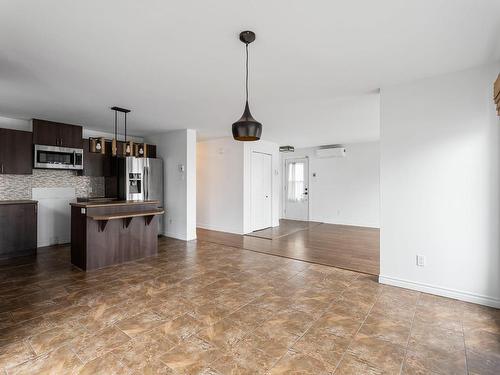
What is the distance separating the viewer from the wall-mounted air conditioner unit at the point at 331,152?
26.7 feet

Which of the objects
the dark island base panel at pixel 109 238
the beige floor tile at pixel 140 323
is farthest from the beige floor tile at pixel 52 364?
the dark island base panel at pixel 109 238

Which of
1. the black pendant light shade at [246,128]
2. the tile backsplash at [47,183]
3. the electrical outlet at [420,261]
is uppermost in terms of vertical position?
the black pendant light shade at [246,128]

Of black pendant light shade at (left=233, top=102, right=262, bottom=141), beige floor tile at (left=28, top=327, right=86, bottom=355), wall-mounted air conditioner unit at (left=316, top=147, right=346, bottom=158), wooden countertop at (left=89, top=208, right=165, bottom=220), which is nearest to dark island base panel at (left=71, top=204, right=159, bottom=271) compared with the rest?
wooden countertop at (left=89, top=208, right=165, bottom=220)

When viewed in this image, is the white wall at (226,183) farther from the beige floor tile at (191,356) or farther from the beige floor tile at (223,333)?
the beige floor tile at (191,356)

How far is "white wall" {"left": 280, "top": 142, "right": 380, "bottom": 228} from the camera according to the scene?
25.6 feet

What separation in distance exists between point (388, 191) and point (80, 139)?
5698mm

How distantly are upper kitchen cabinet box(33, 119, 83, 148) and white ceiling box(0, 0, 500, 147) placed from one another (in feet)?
2.31

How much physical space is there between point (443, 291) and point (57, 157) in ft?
21.2

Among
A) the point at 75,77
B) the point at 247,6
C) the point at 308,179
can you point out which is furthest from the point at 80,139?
the point at 308,179

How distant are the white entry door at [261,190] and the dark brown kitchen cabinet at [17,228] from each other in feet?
15.0

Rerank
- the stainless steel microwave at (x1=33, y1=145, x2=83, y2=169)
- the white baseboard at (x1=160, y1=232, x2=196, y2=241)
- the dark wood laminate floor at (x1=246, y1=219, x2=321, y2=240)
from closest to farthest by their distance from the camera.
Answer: the stainless steel microwave at (x1=33, y1=145, x2=83, y2=169), the white baseboard at (x1=160, y1=232, x2=196, y2=241), the dark wood laminate floor at (x1=246, y1=219, x2=321, y2=240)

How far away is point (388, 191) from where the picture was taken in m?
3.42

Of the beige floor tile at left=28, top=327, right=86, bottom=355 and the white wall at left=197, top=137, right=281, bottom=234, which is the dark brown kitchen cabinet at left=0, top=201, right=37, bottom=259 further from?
the white wall at left=197, top=137, right=281, bottom=234

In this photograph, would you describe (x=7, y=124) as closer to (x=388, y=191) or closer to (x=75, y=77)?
(x=75, y=77)
